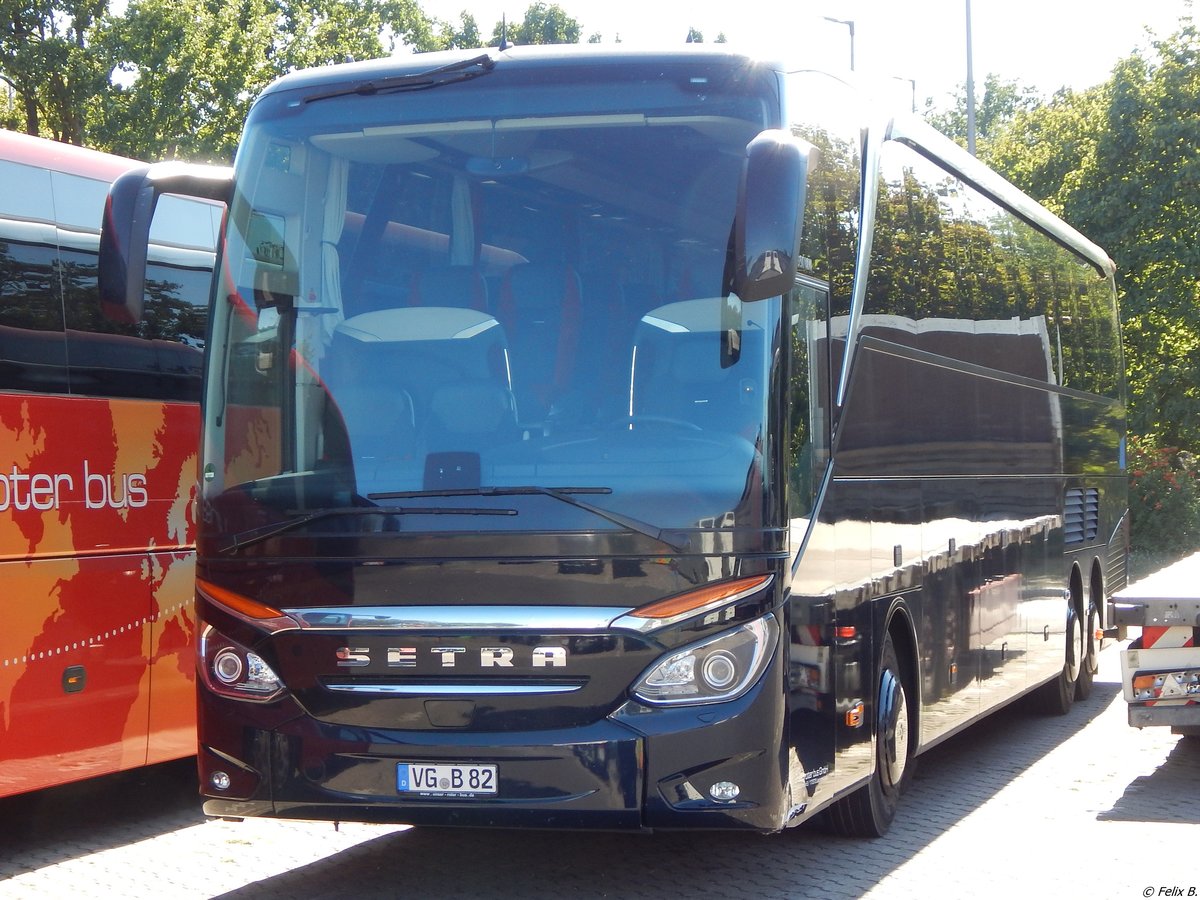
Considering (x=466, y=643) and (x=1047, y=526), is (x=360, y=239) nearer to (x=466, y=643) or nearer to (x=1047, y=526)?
(x=466, y=643)

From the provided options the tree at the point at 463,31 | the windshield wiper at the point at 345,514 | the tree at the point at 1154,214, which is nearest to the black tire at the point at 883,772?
the windshield wiper at the point at 345,514

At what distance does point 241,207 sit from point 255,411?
919 mm

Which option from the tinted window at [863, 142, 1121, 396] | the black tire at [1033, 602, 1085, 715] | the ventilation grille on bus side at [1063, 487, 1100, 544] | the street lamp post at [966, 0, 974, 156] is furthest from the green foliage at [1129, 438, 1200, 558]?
the black tire at [1033, 602, 1085, 715]

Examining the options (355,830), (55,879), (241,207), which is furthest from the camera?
(355,830)

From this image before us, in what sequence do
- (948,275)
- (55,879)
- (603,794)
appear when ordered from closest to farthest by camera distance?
(603,794)
(55,879)
(948,275)

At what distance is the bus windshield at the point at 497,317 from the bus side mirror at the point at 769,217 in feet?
1.45

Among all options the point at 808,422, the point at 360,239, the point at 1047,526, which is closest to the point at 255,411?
the point at 360,239

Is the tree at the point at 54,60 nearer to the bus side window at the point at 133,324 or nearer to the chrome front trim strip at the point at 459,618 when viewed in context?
the bus side window at the point at 133,324

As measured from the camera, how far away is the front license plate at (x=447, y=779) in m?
6.03

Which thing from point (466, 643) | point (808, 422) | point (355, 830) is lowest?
point (355, 830)

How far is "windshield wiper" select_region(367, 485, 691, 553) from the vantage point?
5.96 m

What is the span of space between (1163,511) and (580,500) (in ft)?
90.0

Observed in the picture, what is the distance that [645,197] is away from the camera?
251 inches

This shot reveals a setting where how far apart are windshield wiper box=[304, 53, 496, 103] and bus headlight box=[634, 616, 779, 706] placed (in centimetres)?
256
